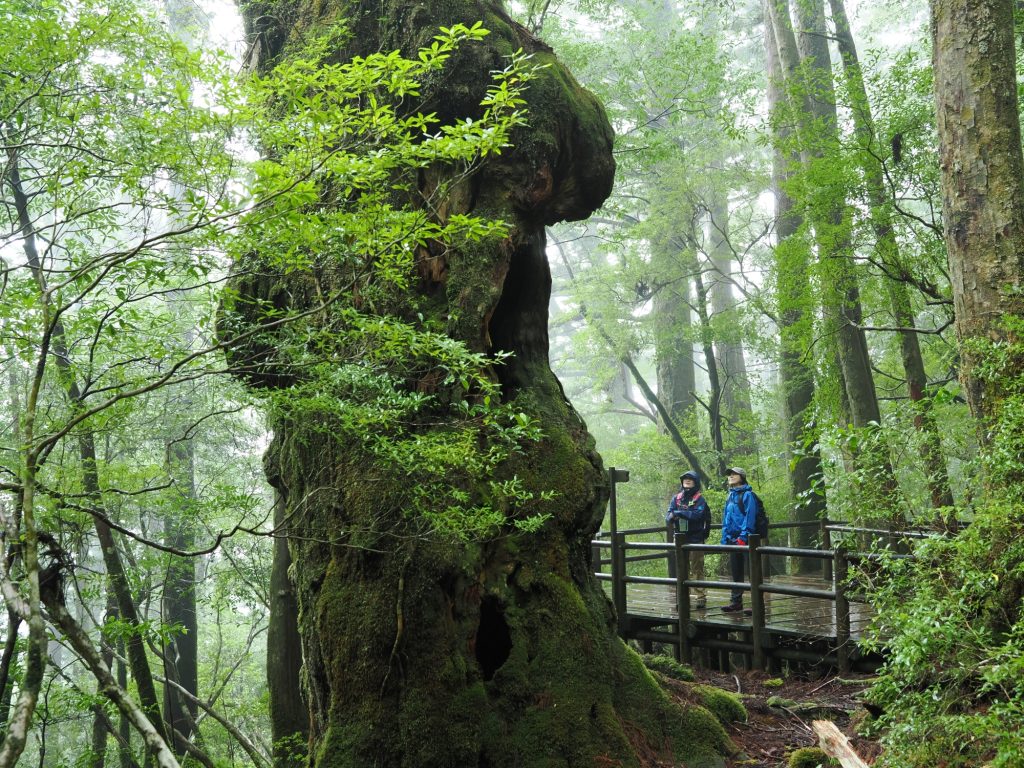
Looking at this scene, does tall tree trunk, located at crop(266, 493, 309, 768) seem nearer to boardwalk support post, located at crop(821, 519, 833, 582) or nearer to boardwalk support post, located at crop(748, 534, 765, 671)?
boardwalk support post, located at crop(748, 534, 765, 671)

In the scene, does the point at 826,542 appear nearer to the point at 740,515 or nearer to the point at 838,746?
the point at 740,515

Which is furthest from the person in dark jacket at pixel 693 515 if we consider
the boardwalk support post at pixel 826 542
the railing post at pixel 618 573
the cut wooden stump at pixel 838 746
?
the cut wooden stump at pixel 838 746

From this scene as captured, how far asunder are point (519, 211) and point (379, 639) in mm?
3431

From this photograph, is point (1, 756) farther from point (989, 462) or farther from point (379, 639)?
point (989, 462)

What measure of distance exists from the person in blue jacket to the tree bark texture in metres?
3.99

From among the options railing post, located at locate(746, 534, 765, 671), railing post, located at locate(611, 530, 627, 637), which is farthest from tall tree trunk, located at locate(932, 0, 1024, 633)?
railing post, located at locate(611, 530, 627, 637)

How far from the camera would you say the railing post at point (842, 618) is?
7.44 meters

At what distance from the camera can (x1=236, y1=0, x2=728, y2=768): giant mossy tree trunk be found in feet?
17.1

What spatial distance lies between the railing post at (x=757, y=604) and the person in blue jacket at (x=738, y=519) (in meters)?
0.71

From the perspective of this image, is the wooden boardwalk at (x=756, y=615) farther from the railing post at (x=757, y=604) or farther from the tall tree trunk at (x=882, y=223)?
the tall tree trunk at (x=882, y=223)

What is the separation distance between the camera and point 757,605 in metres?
8.30

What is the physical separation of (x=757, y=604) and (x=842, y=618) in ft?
2.99

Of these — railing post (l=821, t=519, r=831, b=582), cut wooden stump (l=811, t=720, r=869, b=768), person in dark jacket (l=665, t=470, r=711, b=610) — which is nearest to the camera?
cut wooden stump (l=811, t=720, r=869, b=768)

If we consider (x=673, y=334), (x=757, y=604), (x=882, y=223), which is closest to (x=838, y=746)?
(x=757, y=604)
